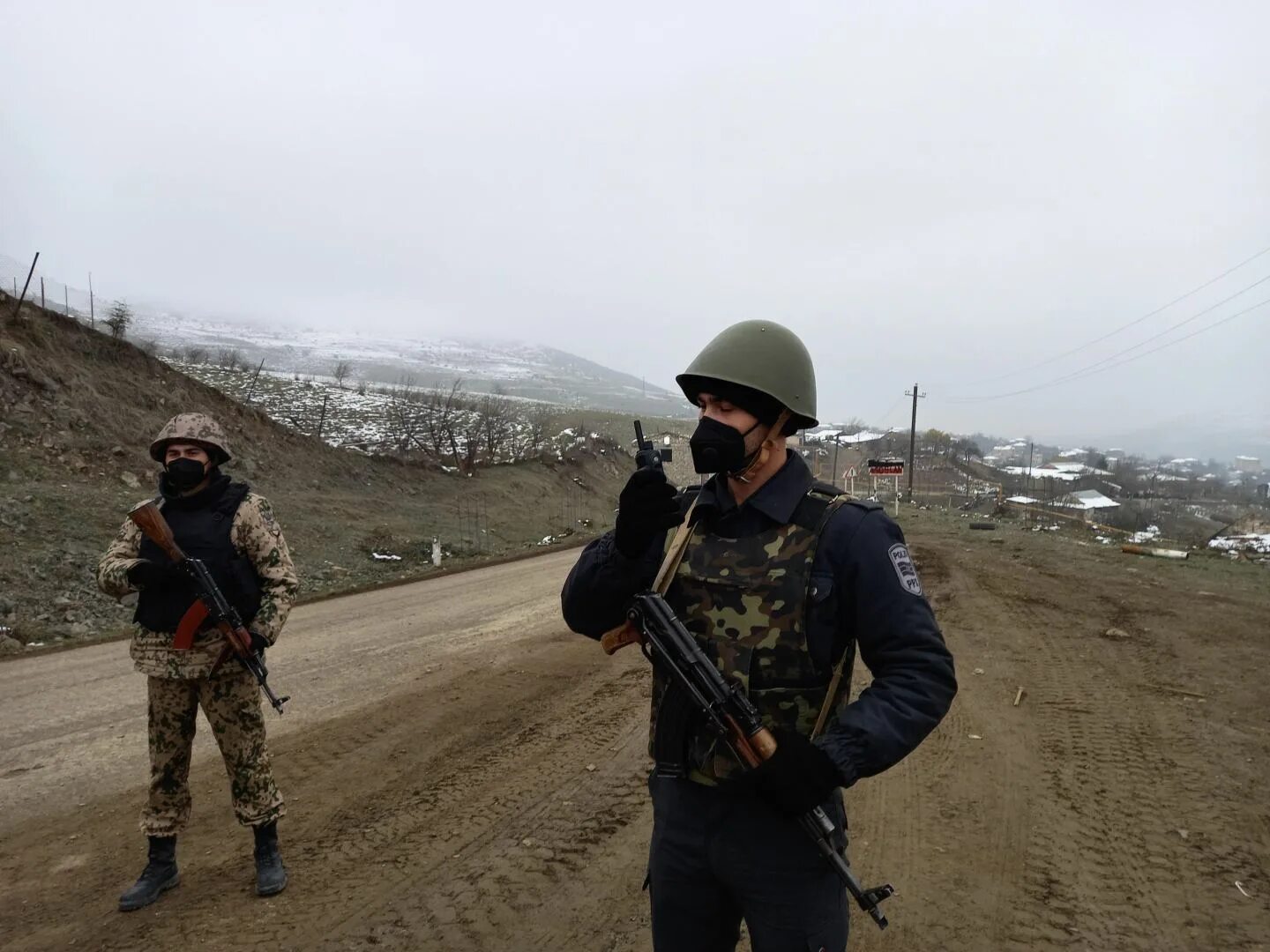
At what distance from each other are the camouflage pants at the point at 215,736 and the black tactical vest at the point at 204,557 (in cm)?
29

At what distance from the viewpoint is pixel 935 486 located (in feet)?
165

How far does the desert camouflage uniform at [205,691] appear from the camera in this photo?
3.54m

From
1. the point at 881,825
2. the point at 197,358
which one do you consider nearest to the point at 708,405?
the point at 881,825

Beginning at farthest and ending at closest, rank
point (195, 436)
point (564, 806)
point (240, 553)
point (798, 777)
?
point (564, 806) < point (240, 553) < point (195, 436) < point (798, 777)

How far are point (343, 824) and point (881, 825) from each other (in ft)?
10.2

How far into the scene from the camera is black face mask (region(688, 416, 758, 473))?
2108 millimetres

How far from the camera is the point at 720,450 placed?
2111 millimetres

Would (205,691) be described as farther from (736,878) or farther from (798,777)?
(798,777)

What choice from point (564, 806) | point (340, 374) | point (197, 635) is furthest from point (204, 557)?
point (340, 374)

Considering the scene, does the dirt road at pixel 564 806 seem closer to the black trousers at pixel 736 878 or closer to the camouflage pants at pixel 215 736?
the camouflage pants at pixel 215 736

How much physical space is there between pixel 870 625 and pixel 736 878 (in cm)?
74

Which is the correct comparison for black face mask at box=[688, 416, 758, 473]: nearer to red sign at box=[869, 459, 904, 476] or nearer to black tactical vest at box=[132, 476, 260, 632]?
black tactical vest at box=[132, 476, 260, 632]

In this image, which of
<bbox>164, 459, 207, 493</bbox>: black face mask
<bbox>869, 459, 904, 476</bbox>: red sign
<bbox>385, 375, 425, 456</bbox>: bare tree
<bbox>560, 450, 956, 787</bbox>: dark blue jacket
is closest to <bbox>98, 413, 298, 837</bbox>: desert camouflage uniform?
<bbox>164, 459, 207, 493</bbox>: black face mask

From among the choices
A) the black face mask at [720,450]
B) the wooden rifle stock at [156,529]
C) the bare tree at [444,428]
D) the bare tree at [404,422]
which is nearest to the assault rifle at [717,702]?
the black face mask at [720,450]
